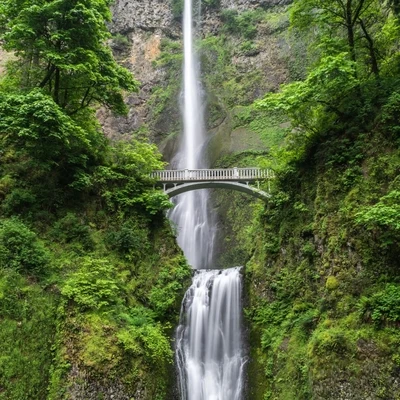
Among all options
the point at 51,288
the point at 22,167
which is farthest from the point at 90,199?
the point at 51,288

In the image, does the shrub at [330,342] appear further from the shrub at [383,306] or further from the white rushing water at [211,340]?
the white rushing water at [211,340]

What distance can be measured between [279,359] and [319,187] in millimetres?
5613

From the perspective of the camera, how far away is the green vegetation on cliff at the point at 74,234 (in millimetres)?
10625

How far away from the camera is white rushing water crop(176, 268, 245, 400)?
13453 millimetres

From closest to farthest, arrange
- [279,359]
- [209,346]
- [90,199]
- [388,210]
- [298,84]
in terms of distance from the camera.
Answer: [388,210] < [279,359] < [298,84] < [209,346] < [90,199]

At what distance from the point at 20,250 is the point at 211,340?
7704 millimetres

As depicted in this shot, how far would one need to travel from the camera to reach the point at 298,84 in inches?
494

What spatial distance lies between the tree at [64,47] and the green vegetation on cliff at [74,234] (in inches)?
1.9

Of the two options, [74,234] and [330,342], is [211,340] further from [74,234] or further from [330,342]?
[74,234]

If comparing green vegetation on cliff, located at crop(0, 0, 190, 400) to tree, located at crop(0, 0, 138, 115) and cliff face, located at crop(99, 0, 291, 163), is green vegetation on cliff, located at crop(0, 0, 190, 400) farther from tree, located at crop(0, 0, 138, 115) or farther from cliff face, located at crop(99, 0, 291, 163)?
cliff face, located at crop(99, 0, 291, 163)

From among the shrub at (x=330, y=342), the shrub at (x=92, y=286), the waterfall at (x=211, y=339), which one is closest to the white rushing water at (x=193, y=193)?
the waterfall at (x=211, y=339)

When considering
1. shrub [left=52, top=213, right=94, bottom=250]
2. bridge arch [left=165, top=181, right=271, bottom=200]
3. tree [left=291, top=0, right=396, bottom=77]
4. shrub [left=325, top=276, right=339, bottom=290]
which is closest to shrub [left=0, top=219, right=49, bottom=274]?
shrub [left=52, top=213, right=94, bottom=250]

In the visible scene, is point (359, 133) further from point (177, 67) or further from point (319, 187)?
point (177, 67)

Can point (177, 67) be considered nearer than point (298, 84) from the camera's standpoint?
No
